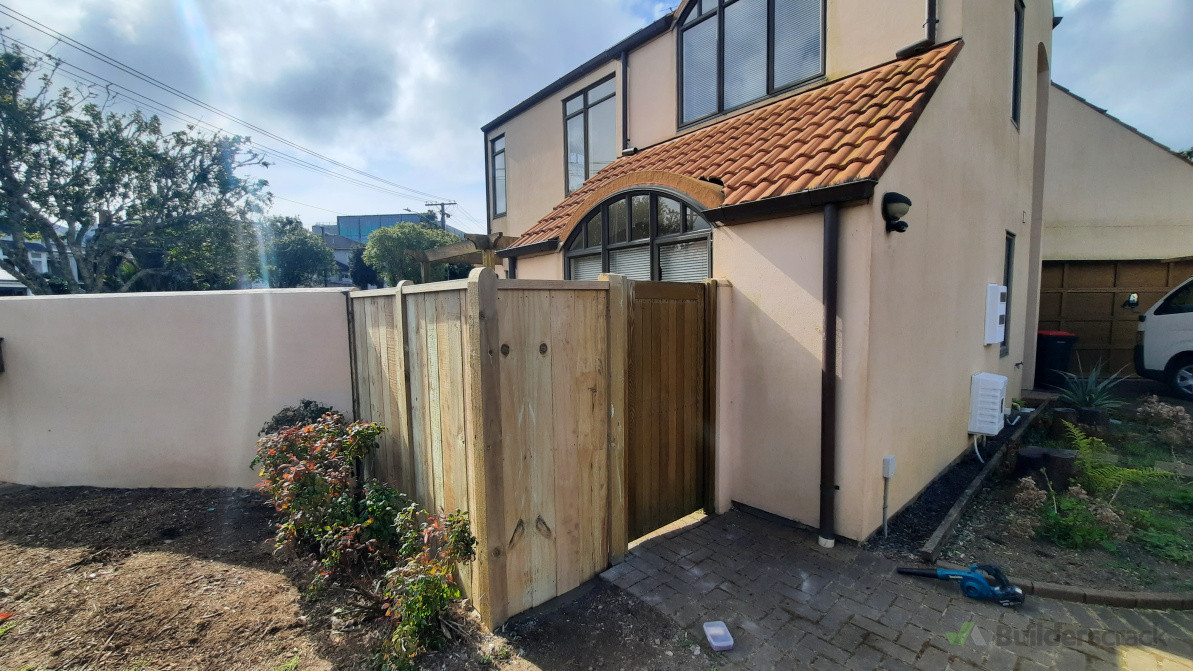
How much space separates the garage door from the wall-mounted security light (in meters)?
9.31

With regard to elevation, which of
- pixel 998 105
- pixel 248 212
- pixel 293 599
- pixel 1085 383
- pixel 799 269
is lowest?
pixel 293 599

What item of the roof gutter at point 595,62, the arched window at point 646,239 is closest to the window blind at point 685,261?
the arched window at point 646,239

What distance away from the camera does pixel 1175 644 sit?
2.65 m

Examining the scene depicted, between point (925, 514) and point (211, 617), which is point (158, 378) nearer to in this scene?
point (211, 617)

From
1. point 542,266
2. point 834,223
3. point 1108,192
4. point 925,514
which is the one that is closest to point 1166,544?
point 925,514

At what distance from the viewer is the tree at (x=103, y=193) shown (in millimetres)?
13703

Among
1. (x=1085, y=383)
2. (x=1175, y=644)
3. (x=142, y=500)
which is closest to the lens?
(x=1175, y=644)

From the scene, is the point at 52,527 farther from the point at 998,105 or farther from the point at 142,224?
the point at 142,224

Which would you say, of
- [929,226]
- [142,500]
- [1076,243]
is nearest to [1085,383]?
[929,226]

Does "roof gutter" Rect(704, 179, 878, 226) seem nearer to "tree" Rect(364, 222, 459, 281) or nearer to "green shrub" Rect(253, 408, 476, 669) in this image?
"green shrub" Rect(253, 408, 476, 669)

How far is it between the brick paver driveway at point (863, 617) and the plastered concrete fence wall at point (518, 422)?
635mm

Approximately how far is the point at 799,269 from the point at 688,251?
1.30 m

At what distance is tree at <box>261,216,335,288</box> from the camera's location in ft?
92.2

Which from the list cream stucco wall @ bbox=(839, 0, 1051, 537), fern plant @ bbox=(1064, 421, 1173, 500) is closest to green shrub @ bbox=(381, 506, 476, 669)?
cream stucco wall @ bbox=(839, 0, 1051, 537)
